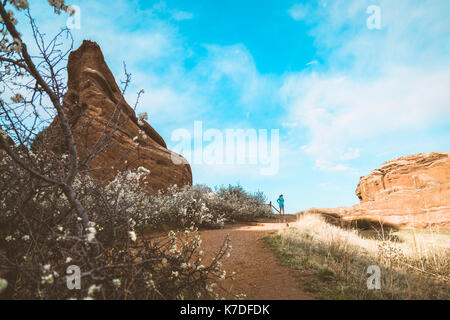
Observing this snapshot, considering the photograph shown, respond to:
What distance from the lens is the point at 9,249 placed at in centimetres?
347

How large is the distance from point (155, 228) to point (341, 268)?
6297 mm

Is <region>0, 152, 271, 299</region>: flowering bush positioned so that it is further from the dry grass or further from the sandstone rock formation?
the sandstone rock formation

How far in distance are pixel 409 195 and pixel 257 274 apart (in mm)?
11687

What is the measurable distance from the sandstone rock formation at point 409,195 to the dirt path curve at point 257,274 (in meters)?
5.81

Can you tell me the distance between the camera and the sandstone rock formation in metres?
11.3

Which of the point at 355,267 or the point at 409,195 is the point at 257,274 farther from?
the point at 409,195

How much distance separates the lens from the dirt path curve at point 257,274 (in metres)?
3.82

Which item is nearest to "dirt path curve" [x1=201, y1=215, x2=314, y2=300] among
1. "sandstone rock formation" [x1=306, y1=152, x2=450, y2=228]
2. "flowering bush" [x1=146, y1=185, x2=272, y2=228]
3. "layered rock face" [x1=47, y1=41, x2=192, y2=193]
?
"flowering bush" [x1=146, y1=185, x2=272, y2=228]

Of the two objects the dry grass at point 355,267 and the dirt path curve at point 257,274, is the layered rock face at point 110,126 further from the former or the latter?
the dry grass at point 355,267

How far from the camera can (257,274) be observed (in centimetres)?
484

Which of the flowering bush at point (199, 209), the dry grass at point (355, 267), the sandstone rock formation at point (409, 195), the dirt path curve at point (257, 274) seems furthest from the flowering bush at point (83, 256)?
the sandstone rock formation at point (409, 195)

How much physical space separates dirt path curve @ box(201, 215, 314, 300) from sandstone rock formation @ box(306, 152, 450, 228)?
5.81 meters
